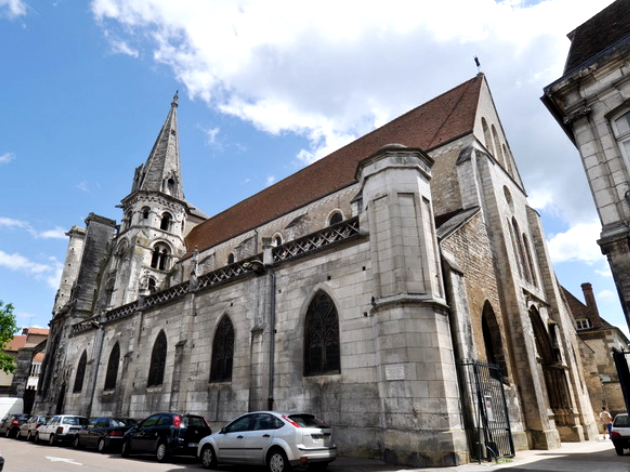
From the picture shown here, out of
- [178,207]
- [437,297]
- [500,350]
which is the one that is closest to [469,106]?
[500,350]

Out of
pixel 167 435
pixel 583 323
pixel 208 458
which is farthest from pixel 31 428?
pixel 583 323

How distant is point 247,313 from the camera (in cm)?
1419

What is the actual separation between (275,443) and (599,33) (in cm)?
1292

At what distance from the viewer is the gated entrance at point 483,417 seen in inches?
375

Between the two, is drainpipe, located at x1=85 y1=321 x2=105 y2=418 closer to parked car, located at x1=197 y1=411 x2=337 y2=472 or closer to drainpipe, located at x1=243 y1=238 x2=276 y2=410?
drainpipe, located at x1=243 y1=238 x2=276 y2=410

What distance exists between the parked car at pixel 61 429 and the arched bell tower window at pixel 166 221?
19.8 meters

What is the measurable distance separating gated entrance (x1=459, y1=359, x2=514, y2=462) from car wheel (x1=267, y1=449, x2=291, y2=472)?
4420mm

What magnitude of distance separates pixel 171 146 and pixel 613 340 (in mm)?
37555

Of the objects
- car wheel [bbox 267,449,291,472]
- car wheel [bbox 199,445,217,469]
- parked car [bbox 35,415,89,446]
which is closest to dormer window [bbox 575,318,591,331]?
car wheel [bbox 267,449,291,472]

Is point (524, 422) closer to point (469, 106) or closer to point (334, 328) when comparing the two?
point (334, 328)

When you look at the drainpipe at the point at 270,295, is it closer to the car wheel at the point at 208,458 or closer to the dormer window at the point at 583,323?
the car wheel at the point at 208,458

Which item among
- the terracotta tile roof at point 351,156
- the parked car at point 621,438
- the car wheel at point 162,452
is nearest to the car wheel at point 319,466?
the car wheel at point 162,452

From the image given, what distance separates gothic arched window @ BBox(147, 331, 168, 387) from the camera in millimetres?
17359

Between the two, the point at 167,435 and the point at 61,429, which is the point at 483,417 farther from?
the point at 61,429
